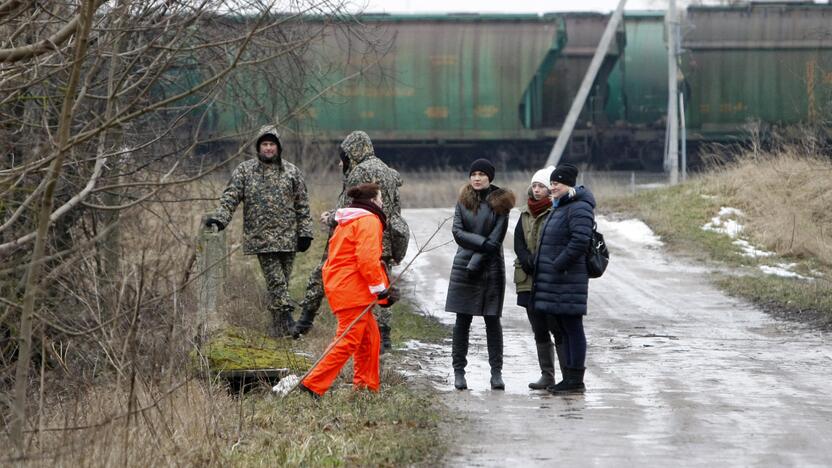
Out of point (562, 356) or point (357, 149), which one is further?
point (357, 149)

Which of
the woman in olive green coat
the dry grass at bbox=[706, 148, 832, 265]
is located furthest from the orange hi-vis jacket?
the dry grass at bbox=[706, 148, 832, 265]

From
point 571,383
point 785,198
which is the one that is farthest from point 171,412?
point 785,198

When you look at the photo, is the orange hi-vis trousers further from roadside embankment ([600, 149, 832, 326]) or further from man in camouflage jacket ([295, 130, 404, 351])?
roadside embankment ([600, 149, 832, 326])

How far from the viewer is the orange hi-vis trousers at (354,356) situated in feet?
27.3

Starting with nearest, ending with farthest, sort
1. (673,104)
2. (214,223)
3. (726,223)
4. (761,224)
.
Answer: (214,223), (761,224), (726,223), (673,104)

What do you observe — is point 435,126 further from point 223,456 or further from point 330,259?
point 223,456

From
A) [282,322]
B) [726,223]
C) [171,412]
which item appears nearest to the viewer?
[171,412]

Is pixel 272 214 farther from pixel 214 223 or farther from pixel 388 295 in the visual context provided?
pixel 388 295

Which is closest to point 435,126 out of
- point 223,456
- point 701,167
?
point 701,167

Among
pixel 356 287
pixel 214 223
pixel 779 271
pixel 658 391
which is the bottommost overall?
pixel 779 271

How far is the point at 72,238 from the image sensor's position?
38.4 feet

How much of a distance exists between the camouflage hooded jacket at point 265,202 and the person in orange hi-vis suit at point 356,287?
2.33m

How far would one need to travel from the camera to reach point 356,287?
28.0 feet

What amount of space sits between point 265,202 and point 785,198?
1168 centimetres
